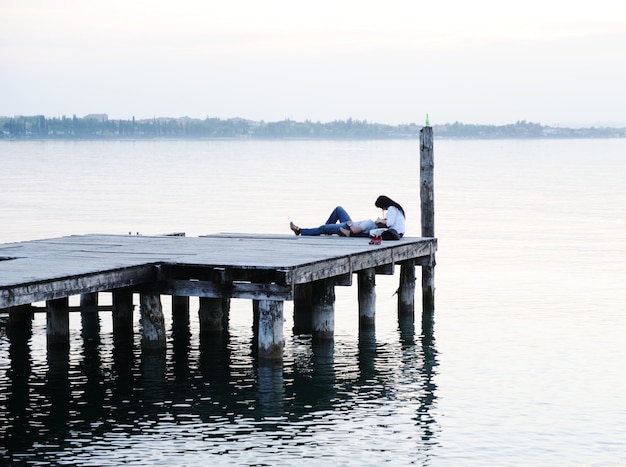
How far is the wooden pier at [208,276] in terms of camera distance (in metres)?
18.7

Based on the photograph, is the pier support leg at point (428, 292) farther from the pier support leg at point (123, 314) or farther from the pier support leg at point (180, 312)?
the pier support leg at point (123, 314)

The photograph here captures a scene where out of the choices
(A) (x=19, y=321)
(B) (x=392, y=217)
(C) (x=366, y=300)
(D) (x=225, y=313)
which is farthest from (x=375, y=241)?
(A) (x=19, y=321)

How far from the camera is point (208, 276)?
1948 centimetres

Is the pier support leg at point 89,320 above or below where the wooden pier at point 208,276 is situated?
below

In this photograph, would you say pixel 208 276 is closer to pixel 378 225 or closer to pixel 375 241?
pixel 375 241

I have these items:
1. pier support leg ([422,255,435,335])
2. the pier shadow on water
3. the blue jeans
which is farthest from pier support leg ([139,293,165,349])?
pier support leg ([422,255,435,335])

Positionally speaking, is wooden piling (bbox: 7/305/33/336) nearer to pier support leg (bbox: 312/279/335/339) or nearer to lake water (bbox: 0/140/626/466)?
lake water (bbox: 0/140/626/466)

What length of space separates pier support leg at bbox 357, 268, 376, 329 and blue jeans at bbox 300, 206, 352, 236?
1.68 meters

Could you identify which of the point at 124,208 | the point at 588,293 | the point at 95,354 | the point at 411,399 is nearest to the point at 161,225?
the point at 124,208

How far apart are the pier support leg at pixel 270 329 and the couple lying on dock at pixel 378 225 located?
176 inches

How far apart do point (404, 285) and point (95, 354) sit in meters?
7.06

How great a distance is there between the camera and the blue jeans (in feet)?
81.3

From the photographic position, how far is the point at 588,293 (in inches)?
1145

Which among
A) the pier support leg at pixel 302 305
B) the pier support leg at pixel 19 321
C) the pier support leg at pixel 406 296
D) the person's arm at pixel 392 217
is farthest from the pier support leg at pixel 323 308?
the pier support leg at pixel 19 321
